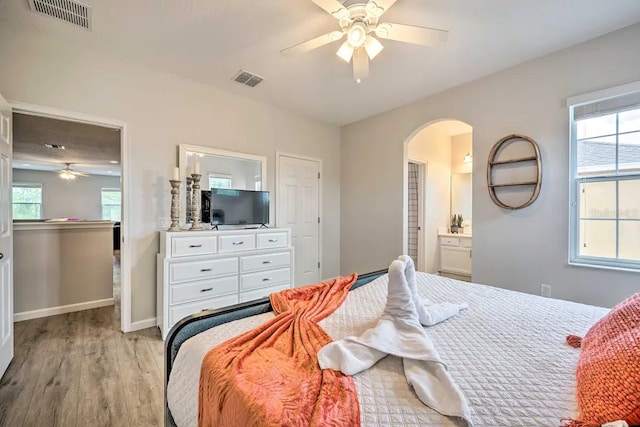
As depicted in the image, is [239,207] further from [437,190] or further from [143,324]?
[437,190]

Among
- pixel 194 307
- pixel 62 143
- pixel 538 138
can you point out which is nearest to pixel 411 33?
pixel 538 138

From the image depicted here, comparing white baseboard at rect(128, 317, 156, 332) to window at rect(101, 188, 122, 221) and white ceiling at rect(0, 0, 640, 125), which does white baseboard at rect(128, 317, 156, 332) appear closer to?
white ceiling at rect(0, 0, 640, 125)

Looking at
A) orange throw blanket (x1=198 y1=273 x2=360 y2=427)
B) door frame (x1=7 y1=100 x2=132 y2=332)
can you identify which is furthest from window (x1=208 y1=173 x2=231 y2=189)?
orange throw blanket (x1=198 y1=273 x2=360 y2=427)

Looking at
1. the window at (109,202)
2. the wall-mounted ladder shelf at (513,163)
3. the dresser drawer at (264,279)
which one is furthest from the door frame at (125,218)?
the window at (109,202)

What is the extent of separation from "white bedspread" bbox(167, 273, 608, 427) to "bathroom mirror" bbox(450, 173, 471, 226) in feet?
13.1

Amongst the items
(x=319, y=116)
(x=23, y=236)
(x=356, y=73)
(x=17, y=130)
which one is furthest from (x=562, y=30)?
(x=17, y=130)

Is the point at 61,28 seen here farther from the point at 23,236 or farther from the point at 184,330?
the point at 184,330

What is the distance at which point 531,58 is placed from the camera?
2721 mm

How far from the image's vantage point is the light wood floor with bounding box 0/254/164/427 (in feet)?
5.42

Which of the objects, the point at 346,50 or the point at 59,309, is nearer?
the point at 346,50

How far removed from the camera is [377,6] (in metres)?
1.79

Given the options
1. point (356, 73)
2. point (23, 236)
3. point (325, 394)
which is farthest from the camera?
point (23, 236)

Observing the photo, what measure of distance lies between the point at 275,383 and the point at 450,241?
482cm

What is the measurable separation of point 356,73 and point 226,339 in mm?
2118
